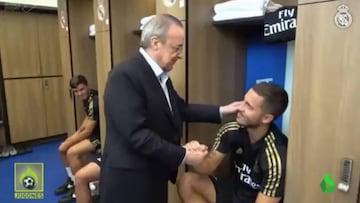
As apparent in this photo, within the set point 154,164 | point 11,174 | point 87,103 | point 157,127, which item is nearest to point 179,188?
point 154,164

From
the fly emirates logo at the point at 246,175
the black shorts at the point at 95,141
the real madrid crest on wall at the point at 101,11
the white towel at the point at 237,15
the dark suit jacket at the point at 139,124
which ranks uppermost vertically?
the real madrid crest on wall at the point at 101,11

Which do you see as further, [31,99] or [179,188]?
[31,99]

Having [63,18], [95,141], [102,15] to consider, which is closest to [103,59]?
[102,15]

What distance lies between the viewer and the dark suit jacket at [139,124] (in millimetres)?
1306

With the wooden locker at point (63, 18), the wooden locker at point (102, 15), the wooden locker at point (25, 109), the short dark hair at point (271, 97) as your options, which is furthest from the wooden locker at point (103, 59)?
the wooden locker at point (25, 109)

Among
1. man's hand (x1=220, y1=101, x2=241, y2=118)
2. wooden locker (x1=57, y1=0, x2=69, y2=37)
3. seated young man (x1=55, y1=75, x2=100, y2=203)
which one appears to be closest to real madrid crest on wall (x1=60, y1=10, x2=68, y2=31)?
wooden locker (x1=57, y1=0, x2=69, y2=37)

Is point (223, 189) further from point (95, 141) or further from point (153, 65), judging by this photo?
point (95, 141)

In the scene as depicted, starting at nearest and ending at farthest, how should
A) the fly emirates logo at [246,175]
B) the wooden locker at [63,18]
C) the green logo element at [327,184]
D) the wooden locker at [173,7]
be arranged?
the green logo element at [327,184], the fly emirates logo at [246,175], the wooden locker at [173,7], the wooden locker at [63,18]

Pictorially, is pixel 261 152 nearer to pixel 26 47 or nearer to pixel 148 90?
pixel 148 90

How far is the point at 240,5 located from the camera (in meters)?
1.65

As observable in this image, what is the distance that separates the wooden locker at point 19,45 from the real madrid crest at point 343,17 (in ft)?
13.5

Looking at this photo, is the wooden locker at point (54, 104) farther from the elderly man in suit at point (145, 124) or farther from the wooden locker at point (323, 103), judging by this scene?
the wooden locker at point (323, 103)

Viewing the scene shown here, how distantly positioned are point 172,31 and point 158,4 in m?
0.76

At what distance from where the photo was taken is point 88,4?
11.5 ft
